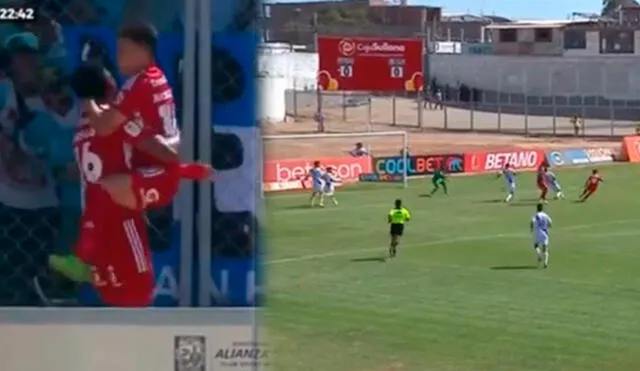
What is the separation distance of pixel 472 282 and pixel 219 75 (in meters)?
24.6

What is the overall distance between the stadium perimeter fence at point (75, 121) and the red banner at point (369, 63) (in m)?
63.2

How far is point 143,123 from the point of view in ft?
14.0

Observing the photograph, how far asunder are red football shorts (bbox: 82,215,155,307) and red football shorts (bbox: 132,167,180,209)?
6 centimetres

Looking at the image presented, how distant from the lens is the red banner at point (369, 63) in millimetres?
67938

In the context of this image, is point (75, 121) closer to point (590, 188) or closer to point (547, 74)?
point (590, 188)

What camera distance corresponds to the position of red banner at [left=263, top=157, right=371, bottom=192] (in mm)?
49375

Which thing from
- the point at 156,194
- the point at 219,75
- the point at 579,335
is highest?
the point at 219,75

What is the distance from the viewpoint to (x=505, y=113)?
294ft

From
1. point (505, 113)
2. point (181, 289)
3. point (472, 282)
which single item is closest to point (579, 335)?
point (472, 282)

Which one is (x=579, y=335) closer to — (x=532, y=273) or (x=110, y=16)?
(x=532, y=273)

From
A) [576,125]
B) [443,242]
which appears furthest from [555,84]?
[443,242]

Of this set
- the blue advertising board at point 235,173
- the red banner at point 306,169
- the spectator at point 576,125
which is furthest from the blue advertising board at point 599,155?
the blue advertising board at point 235,173

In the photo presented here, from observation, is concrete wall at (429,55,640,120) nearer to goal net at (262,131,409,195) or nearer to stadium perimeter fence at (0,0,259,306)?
goal net at (262,131,409,195)

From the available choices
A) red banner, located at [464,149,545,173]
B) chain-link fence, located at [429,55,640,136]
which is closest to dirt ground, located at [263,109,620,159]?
chain-link fence, located at [429,55,640,136]
